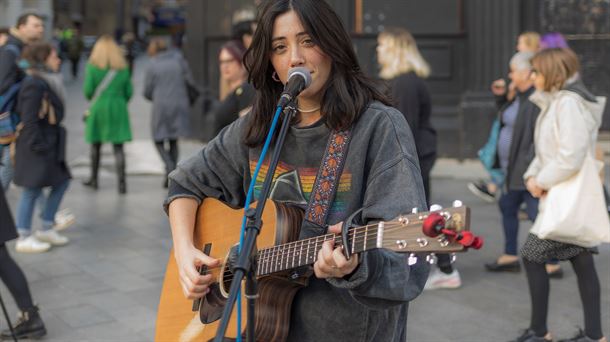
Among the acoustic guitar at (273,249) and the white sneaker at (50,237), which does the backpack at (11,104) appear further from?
the acoustic guitar at (273,249)

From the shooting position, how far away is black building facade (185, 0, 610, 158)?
11.1m

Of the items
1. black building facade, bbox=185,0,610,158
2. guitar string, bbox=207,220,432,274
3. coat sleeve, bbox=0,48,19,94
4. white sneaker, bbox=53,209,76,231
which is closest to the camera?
guitar string, bbox=207,220,432,274

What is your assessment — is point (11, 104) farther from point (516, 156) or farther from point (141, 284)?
point (516, 156)

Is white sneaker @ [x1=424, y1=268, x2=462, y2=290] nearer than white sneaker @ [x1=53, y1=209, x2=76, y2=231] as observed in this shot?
Yes

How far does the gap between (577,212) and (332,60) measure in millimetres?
2462

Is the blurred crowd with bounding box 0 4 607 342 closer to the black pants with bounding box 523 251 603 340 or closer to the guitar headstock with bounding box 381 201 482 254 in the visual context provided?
the black pants with bounding box 523 251 603 340

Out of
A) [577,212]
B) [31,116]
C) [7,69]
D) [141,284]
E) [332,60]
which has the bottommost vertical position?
[141,284]

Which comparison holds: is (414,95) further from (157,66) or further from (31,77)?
(157,66)

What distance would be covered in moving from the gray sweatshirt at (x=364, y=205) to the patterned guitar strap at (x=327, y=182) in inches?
0.8

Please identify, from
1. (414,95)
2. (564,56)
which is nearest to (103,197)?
(414,95)

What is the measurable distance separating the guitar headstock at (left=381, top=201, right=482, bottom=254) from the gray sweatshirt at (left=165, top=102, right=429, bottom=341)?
0.15 m

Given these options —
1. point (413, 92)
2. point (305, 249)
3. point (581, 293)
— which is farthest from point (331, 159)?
point (413, 92)

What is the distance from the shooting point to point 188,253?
2.79m

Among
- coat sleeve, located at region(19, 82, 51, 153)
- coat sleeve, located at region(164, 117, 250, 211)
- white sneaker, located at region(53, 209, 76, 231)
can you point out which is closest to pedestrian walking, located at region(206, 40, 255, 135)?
coat sleeve, located at region(19, 82, 51, 153)
